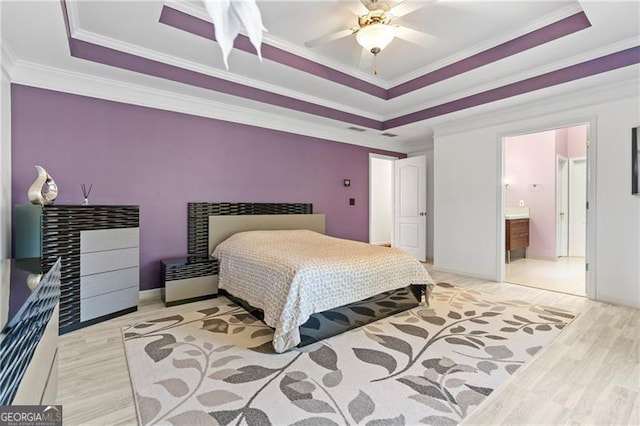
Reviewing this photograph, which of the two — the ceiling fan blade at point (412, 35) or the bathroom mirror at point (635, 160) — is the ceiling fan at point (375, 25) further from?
the bathroom mirror at point (635, 160)

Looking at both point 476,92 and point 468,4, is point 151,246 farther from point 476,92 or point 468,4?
point 476,92

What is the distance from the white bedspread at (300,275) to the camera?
2.25 metres

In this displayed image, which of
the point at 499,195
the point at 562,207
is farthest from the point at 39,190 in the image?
the point at 562,207

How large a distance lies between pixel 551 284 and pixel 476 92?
110 inches

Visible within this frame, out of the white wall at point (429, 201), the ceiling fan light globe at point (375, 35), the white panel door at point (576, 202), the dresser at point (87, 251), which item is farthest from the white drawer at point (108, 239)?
the white panel door at point (576, 202)

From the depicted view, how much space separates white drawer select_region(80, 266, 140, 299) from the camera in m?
2.68

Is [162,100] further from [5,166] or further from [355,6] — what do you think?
[355,6]

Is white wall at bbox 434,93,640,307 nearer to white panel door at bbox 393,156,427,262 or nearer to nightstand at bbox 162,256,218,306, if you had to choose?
white panel door at bbox 393,156,427,262

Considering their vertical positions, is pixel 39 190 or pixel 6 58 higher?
pixel 6 58

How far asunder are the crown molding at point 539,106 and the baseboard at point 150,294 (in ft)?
14.7

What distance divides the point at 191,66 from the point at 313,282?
2.63 m

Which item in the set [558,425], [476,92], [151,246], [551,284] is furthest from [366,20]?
[551,284]

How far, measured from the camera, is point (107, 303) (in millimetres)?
2818

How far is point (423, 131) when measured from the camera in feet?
17.3
